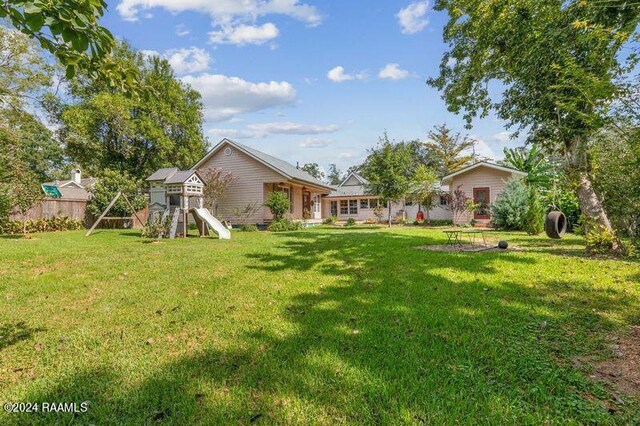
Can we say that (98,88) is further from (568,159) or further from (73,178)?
(568,159)

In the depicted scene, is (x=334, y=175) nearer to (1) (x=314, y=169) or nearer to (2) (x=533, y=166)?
(1) (x=314, y=169)

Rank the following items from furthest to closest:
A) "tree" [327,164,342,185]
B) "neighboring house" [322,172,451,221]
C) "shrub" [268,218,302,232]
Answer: "tree" [327,164,342,185] < "neighboring house" [322,172,451,221] < "shrub" [268,218,302,232]

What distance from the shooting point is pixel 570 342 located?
3316 mm

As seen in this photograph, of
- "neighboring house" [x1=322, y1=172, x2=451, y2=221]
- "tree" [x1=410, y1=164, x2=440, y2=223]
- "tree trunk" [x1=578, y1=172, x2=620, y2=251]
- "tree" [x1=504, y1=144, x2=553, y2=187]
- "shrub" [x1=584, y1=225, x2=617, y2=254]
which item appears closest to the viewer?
"shrub" [x1=584, y1=225, x2=617, y2=254]

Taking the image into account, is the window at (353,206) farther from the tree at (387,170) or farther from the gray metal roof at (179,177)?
the gray metal roof at (179,177)

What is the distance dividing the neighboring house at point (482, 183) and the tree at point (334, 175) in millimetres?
55970

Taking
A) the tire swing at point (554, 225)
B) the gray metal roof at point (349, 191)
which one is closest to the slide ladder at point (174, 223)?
the tire swing at point (554, 225)

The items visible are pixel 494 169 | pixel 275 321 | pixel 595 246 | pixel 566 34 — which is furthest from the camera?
pixel 494 169

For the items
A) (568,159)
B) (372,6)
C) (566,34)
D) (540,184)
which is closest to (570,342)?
(566,34)

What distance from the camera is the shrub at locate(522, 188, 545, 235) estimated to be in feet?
45.9

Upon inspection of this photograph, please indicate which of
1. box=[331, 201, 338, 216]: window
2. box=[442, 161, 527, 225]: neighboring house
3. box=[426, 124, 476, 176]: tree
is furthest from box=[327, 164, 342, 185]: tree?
box=[442, 161, 527, 225]: neighboring house

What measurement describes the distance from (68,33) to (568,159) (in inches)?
432

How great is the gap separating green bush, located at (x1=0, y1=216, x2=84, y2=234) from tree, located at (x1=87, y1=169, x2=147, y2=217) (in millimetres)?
1278

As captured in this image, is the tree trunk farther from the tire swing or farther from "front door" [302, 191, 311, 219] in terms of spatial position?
"front door" [302, 191, 311, 219]
